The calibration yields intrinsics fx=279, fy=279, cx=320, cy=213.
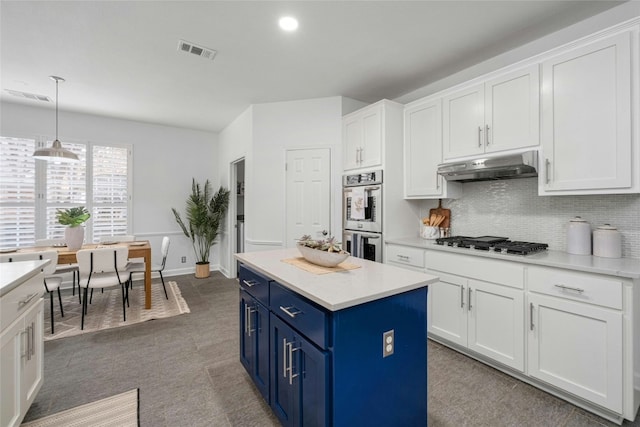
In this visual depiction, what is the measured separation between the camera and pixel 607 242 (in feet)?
6.64

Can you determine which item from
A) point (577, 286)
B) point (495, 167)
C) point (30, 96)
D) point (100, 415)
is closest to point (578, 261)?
point (577, 286)

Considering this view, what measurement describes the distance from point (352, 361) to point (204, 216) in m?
4.75

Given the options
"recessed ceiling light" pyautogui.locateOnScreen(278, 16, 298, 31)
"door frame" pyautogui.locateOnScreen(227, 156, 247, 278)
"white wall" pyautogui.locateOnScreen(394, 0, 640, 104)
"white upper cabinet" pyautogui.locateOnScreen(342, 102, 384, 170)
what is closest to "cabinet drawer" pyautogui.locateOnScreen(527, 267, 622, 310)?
"white upper cabinet" pyautogui.locateOnScreen(342, 102, 384, 170)

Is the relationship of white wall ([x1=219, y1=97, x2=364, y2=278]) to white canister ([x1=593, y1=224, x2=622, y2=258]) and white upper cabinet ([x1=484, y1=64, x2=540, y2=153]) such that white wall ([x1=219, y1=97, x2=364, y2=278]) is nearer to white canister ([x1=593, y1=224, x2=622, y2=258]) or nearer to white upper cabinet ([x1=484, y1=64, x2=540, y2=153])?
white upper cabinet ([x1=484, y1=64, x2=540, y2=153])

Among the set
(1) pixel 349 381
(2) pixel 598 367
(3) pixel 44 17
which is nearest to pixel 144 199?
(3) pixel 44 17

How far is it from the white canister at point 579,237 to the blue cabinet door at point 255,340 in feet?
7.81

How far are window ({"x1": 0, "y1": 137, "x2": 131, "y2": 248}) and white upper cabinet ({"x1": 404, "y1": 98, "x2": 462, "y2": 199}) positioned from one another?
4848 millimetres

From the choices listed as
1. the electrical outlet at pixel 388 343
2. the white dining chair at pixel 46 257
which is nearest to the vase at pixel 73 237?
the white dining chair at pixel 46 257

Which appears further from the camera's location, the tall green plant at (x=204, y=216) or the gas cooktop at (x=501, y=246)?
the tall green plant at (x=204, y=216)

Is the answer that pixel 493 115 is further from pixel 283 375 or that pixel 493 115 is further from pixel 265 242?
pixel 265 242

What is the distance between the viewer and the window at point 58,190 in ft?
13.8

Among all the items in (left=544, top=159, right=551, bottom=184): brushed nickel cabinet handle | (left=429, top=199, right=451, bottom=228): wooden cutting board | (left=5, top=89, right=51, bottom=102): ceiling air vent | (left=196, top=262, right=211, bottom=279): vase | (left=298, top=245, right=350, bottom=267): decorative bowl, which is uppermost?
(left=5, top=89, right=51, bottom=102): ceiling air vent

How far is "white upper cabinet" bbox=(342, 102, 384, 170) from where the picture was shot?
3.22 m

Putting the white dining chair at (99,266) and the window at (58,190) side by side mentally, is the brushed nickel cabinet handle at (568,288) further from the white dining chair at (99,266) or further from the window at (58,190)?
the window at (58,190)
